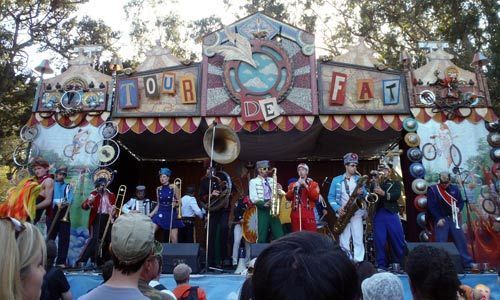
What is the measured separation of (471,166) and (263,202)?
454cm

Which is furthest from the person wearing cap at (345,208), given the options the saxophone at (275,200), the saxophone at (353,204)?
the saxophone at (275,200)

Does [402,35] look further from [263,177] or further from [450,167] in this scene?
[263,177]

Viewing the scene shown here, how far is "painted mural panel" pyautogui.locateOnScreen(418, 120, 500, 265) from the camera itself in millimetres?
9312

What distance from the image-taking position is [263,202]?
852cm

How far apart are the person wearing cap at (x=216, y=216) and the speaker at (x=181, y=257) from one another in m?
1.55

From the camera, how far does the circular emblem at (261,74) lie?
10.2m

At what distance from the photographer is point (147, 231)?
2.20m

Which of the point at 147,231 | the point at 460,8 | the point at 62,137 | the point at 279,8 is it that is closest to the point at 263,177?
the point at 62,137

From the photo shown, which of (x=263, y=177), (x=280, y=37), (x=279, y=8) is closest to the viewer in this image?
(x=263, y=177)

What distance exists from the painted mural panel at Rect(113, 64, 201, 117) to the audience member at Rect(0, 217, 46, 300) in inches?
334

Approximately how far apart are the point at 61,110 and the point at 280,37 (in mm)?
5115

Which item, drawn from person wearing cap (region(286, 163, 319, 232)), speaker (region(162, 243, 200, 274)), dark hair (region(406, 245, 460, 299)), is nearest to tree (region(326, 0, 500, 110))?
person wearing cap (region(286, 163, 319, 232))

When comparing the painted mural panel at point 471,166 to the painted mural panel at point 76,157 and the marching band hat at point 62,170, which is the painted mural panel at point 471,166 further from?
the marching band hat at point 62,170

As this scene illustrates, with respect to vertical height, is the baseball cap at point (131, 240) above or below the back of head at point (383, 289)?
above
